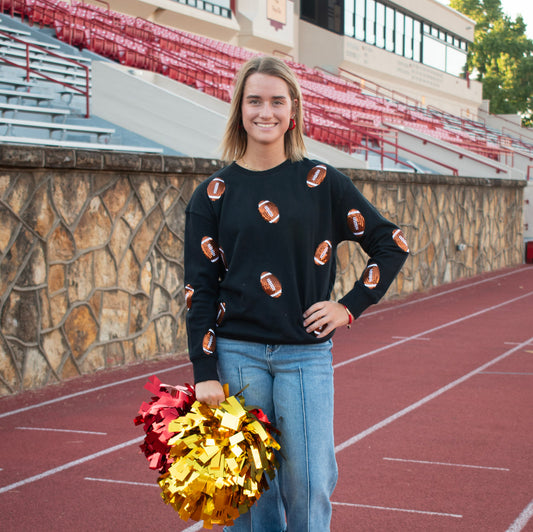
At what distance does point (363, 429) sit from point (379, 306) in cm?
745

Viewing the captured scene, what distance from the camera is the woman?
284 cm

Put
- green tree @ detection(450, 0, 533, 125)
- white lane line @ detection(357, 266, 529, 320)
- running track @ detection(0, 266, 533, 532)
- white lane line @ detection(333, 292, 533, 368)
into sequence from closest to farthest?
running track @ detection(0, 266, 533, 532), white lane line @ detection(333, 292, 533, 368), white lane line @ detection(357, 266, 529, 320), green tree @ detection(450, 0, 533, 125)

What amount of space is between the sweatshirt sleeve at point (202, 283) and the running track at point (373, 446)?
1.85 m

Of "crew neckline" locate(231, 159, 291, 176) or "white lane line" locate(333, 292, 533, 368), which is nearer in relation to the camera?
"crew neckline" locate(231, 159, 291, 176)

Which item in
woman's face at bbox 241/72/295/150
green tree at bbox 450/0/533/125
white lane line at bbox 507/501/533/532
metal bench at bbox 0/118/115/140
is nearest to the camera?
woman's face at bbox 241/72/295/150

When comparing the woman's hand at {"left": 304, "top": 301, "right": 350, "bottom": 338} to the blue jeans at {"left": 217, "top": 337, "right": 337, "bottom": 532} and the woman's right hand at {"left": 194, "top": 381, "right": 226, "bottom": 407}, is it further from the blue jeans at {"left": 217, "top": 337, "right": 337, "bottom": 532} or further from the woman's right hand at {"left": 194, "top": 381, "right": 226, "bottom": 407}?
the woman's right hand at {"left": 194, "top": 381, "right": 226, "bottom": 407}

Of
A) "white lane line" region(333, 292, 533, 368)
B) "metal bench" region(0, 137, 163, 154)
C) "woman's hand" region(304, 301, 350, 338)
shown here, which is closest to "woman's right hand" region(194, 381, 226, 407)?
"woman's hand" region(304, 301, 350, 338)

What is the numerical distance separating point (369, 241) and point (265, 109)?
1.95 feet

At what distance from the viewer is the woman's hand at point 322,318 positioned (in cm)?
285

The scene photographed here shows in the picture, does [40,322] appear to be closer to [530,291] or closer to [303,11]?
[530,291]

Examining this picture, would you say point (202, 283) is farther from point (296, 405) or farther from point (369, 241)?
point (369, 241)

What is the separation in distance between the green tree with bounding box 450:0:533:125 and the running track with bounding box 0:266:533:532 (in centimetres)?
5457

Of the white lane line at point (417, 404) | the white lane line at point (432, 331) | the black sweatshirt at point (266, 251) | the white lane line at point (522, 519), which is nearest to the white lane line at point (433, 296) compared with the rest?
the white lane line at point (432, 331)

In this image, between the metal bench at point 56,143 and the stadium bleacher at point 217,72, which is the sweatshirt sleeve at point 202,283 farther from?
the stadium bleacher at point 217,72
